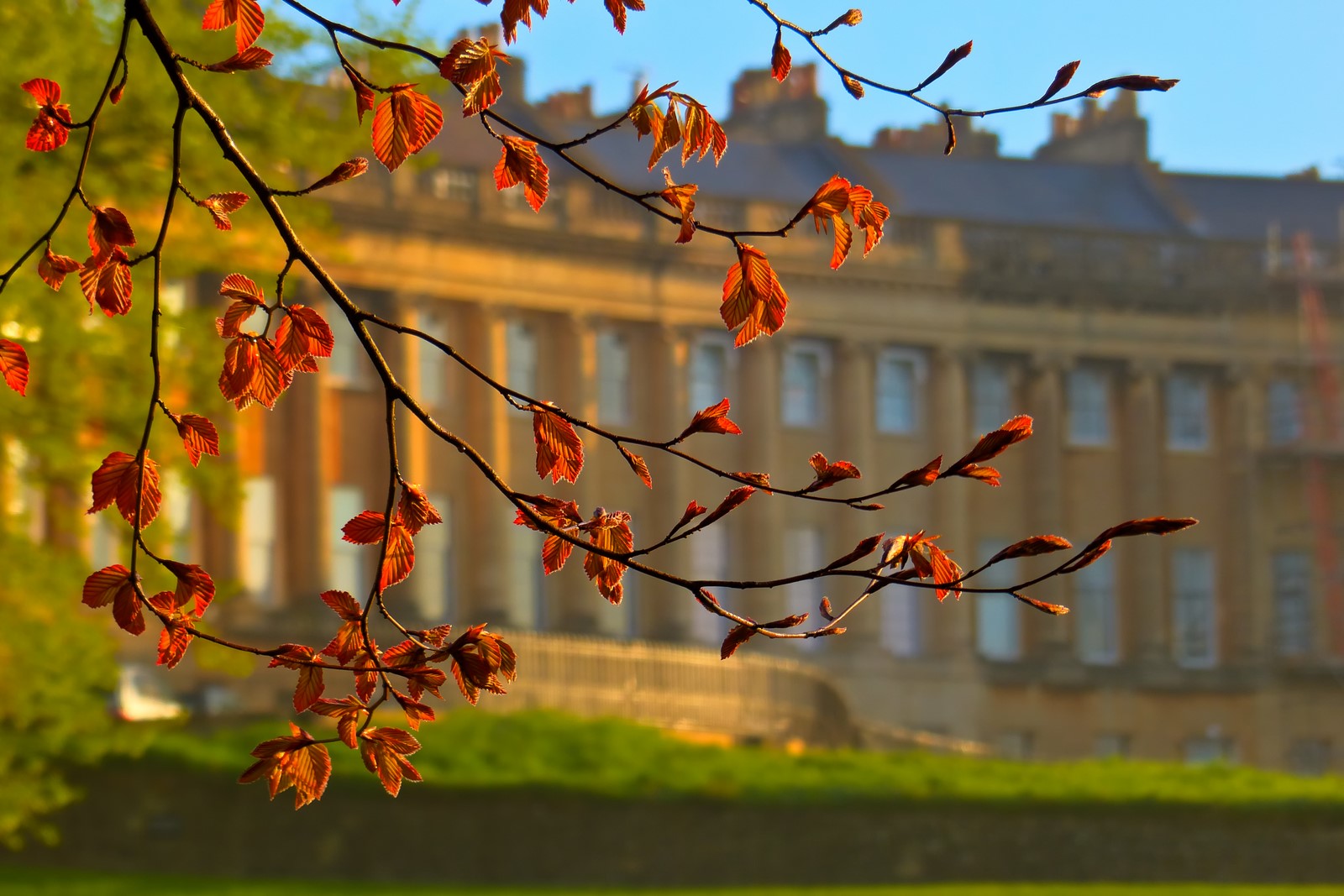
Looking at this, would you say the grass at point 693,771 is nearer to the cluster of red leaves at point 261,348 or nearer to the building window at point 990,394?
the cluster of red leaves at point 261,348

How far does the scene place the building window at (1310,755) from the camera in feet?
185

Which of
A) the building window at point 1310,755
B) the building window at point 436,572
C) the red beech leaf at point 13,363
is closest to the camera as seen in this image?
the red beech leaf at point 13,363

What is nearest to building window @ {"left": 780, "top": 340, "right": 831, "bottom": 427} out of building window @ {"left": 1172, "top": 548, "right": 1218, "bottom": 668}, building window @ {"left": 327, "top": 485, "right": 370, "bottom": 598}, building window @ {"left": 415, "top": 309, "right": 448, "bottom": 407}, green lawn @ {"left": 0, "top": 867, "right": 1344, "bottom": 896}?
building window @ {"left": 415, "top": 309, "right": 448, "bottom": 407}

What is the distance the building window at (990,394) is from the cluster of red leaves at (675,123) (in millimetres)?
51491

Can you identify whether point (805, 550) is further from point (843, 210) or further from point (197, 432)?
point (843, 210)

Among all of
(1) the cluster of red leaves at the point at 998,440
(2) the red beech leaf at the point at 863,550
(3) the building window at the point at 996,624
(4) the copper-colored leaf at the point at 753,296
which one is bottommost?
(3) the building window at the point at 996,624

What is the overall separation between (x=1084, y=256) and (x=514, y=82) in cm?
1449

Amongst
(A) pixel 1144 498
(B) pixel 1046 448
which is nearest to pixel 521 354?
(B) pixel 1046 448

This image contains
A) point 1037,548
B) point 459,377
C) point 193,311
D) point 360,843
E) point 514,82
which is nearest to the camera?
point 1037,548

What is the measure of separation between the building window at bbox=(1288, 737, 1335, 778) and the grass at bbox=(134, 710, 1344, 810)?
23.4 metres

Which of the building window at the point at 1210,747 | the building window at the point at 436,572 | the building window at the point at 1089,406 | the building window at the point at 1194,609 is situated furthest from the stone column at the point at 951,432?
the building window at the point at 436,572

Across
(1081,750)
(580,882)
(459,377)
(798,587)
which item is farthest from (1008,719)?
(580,882)

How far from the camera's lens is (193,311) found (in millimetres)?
21281

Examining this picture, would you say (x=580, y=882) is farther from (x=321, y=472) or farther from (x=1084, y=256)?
(x=1084, y=256)
